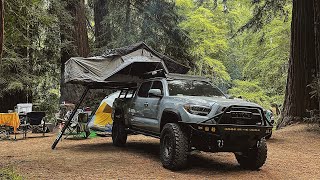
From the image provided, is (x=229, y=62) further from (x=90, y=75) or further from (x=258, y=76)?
(x=90, y=75)

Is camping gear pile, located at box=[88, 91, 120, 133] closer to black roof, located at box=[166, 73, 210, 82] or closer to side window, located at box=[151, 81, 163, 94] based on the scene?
side window, located at box=[151, 81, 163, 94]

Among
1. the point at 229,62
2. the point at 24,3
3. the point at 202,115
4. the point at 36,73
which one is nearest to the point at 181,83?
the point at 202,115

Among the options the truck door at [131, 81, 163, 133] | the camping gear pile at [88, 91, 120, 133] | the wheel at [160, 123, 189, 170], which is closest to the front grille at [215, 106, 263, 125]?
the wheel at [160, 123, 189, 170]

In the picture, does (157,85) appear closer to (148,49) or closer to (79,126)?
(148,49)

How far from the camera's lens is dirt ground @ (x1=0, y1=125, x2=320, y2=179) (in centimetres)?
676

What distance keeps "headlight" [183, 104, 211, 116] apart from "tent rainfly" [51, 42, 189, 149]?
3.00 meters

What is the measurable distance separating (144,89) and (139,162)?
2309mm

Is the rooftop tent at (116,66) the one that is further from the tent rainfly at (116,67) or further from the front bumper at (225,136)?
the front bumper at (225,136)

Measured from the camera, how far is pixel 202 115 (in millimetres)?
6984

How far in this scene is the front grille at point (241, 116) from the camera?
22.3 feet

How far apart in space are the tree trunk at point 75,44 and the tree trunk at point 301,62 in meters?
9.67

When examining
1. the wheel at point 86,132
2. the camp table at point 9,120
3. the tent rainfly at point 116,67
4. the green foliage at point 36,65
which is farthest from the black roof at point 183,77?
the camp table at point 9,120

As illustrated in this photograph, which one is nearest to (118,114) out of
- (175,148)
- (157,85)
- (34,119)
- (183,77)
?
(157,85)

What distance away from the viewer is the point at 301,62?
1350 cm
